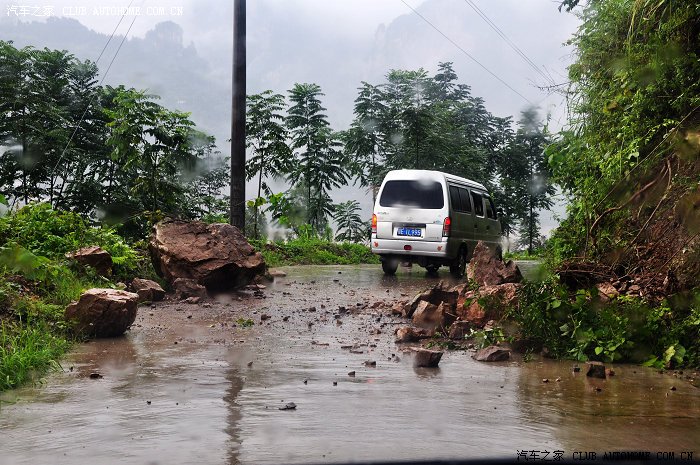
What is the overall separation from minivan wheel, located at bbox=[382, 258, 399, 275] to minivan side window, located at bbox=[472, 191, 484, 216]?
2690 mm

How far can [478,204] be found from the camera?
59.0ft

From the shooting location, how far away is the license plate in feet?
51.5

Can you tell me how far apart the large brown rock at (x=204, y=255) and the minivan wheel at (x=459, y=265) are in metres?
5.09

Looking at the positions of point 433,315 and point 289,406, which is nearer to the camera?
point 289,406

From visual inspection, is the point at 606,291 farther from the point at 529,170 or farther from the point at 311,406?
the point at 529,170

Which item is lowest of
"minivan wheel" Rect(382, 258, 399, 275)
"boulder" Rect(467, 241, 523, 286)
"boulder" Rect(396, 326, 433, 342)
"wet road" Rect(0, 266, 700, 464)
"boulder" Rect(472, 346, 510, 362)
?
"wet road" Rect(0, 266, 700, 464)

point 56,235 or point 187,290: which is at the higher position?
point 56,235

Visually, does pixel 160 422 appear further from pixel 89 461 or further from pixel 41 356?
pixel 41 356

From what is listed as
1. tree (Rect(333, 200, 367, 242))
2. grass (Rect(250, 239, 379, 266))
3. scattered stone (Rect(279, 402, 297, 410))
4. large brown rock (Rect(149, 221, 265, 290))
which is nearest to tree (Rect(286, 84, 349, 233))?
tree (Rect(333, 200, 367, 242))

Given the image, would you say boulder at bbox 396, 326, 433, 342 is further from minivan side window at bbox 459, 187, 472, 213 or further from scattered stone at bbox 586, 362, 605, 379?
minivan side window at bbox 459, 187, 472, 213

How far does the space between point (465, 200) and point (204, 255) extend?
7.08 meters

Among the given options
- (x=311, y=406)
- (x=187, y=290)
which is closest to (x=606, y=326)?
(x=311, y=406)

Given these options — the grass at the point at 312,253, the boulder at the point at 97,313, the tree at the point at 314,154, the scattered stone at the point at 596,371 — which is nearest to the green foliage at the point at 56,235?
the boulder at the point at 97,313

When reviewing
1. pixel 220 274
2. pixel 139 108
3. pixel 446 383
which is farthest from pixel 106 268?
pixel 139 108
